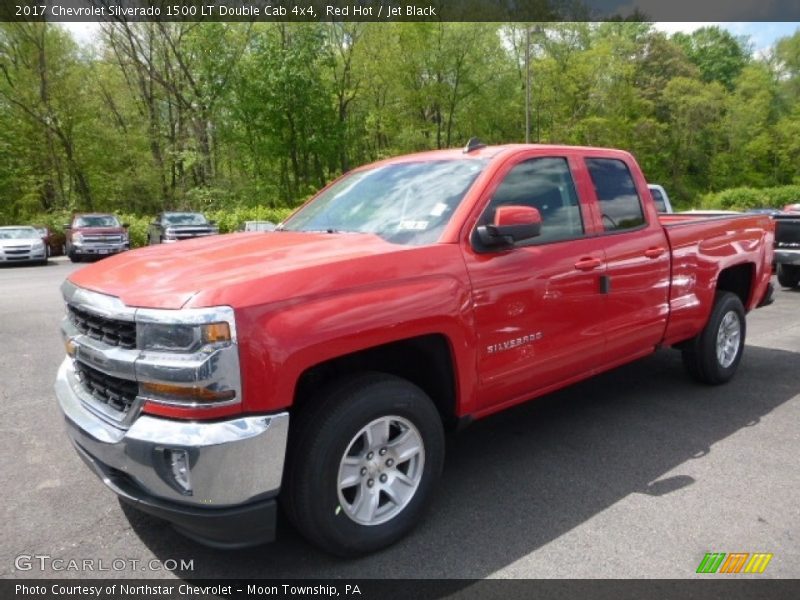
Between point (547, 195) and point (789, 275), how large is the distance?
10.0 m

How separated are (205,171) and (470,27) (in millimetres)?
18265

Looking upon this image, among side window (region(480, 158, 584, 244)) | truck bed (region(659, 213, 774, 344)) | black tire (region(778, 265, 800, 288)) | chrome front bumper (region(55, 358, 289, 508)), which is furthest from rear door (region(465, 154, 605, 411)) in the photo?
black tire (region(778, 265, 800, 288))

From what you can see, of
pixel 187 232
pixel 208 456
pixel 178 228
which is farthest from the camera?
pixel 187 232

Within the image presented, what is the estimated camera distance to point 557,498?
11.0ft

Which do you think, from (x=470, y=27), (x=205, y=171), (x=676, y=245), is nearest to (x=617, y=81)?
(x=470, y=27)

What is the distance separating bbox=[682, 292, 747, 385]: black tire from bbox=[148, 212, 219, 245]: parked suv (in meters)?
19.1

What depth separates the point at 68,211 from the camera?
32344 millimetres

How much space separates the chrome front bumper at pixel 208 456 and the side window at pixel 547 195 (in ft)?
5.82

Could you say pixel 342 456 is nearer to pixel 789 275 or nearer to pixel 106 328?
pixel 106 328

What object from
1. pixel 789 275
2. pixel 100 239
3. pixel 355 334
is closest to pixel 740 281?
pixel 355 334

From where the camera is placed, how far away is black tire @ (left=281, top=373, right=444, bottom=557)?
2.59m

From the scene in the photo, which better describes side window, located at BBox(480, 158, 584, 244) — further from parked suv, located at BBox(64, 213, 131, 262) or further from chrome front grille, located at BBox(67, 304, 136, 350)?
parked suv, located at BBox(64, 213, 131, 262)

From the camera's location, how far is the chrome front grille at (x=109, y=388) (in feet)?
8.53

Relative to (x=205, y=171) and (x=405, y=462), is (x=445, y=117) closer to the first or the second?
(x=205, y=171)
